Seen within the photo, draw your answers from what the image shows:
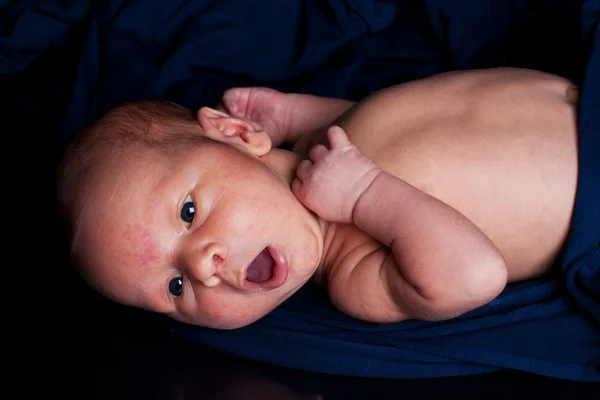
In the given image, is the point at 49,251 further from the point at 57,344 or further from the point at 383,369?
the point at 383,369

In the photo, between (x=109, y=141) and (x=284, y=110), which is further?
(x=284, y=110)

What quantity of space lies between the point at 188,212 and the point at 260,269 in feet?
0.48

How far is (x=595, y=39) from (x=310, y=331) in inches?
27.1

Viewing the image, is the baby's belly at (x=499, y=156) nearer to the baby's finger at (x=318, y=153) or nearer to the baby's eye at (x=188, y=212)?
the baby's finger at (x=318, y=153)

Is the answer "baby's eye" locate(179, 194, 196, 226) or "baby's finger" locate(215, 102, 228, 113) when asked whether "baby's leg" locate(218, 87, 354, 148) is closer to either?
"baby's finger" locate(215, 102, 228, 113)

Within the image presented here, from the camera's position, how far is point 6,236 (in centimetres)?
153

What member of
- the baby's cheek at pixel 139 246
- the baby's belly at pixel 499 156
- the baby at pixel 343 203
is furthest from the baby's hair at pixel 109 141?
the baby's belly at pixel 499 156

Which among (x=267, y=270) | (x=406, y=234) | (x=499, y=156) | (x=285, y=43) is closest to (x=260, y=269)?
(x=267, y=270)

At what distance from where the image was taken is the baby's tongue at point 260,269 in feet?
3.79

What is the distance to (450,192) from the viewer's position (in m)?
1.18

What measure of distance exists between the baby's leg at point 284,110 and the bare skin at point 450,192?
24 centimetres

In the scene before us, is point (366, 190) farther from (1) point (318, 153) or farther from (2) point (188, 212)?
(2) point (188, 212)

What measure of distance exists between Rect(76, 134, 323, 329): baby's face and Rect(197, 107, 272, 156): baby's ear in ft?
0.28

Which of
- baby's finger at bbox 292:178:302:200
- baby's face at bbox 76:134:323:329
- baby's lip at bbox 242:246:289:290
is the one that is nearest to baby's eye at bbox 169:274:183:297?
baby's face at bbox 76:134:323:329
